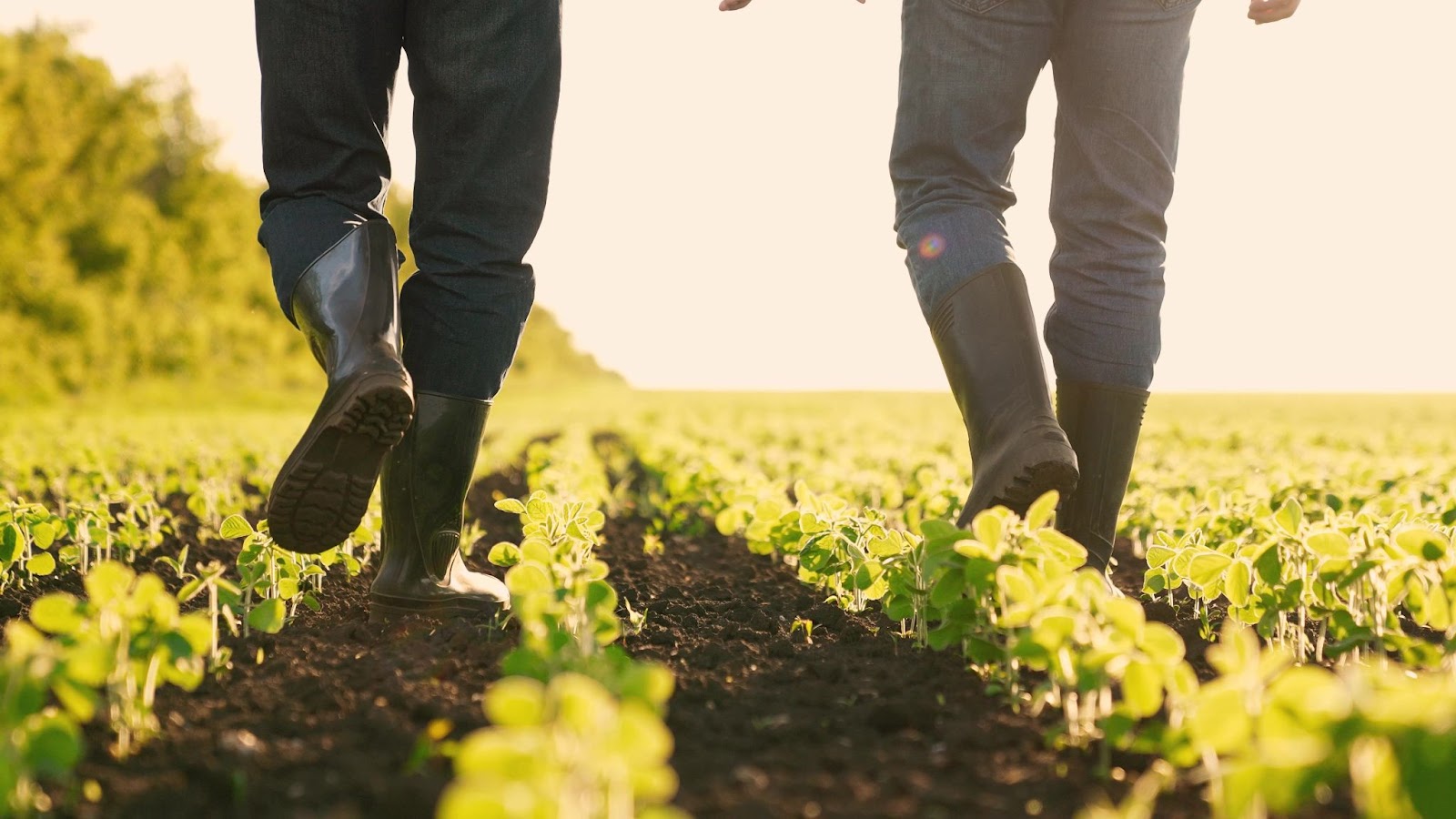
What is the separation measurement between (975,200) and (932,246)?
0.17 m

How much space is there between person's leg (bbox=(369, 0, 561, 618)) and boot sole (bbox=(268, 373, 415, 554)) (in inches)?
11.5

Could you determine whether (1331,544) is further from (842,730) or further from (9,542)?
(9,542)

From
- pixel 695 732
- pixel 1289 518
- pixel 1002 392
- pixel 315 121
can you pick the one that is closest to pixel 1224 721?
pixel 695 732

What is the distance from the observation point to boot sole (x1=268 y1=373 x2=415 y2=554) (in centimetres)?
199

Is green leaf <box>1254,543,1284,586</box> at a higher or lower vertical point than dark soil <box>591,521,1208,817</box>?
higher

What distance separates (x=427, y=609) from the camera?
2.44 metres

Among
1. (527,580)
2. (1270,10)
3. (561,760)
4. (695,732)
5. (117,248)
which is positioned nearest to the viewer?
(561,760)

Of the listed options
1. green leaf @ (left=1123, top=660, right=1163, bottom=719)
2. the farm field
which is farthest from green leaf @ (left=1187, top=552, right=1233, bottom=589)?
green leaf @ (left=1123, top=660, right=1163, bottom=719)

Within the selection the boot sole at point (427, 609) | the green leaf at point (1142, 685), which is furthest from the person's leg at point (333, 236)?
the green leaf at point (1142, 685)

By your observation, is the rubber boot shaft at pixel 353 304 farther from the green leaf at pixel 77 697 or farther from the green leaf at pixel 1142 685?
the green leaf at pixel 1142 685

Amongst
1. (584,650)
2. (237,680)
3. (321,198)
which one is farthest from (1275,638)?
(321,198)

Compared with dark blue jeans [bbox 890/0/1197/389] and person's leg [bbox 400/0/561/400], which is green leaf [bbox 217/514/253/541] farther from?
dark blue jeans [bbox 890/0/1197/389]

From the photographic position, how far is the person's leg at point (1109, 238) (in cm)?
254

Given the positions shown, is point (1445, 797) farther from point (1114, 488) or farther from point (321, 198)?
point (321, 198)
